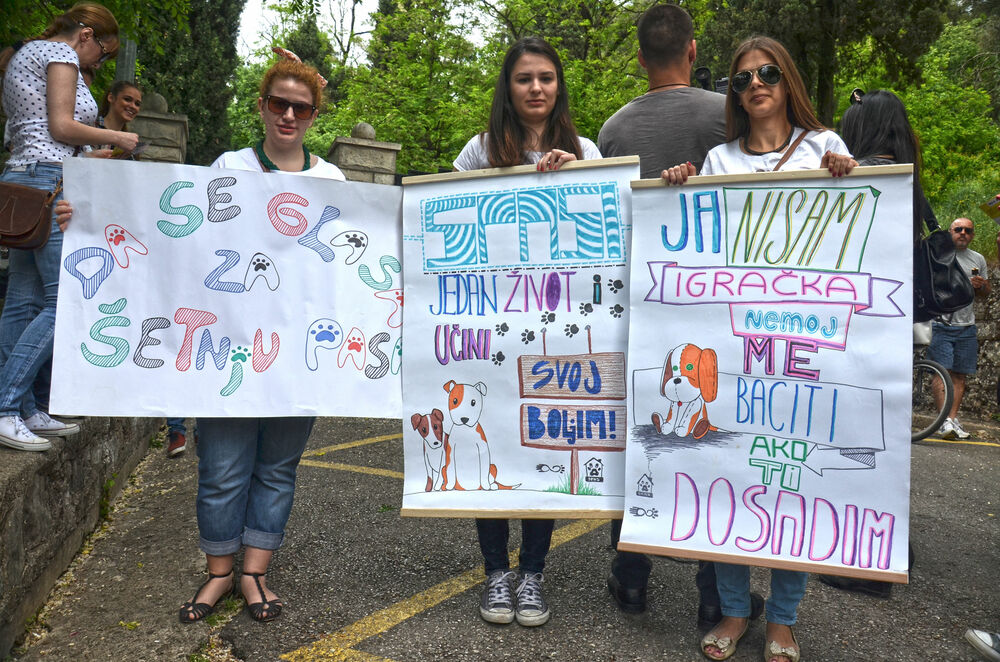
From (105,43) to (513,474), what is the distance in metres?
2.62

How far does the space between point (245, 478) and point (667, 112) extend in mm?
2177

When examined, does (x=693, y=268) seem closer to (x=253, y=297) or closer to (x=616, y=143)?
(x=616, y=143)

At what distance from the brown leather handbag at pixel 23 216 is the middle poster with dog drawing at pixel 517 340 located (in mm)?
1429

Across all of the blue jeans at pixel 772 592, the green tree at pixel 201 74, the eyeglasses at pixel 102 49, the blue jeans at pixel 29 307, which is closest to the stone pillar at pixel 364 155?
the eyeglasses at pixel 102 49

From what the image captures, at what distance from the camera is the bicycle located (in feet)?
21.0

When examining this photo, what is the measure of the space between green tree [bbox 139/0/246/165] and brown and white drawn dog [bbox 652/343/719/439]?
1695cm

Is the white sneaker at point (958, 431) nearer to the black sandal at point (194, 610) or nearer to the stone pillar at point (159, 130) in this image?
the black sandal at point (194, 610)

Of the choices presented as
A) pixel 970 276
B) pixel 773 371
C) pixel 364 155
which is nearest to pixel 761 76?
pixel 773 371

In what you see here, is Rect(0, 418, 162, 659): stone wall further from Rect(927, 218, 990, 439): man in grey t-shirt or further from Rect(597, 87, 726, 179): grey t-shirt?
Rect(927, 218, 990, 439): man in grey t-shirt

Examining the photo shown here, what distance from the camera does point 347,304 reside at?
3.01 meters

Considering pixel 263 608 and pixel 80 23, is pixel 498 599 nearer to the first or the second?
pixel 263 608

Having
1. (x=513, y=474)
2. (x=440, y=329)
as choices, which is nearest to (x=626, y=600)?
(x=513, y=474)

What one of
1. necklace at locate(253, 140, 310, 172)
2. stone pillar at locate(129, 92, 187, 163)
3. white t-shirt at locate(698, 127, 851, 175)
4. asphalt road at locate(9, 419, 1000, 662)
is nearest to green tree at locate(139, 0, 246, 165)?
stone pillar at locate(129, 92, 187, 163)

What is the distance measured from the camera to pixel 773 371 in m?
2.60
